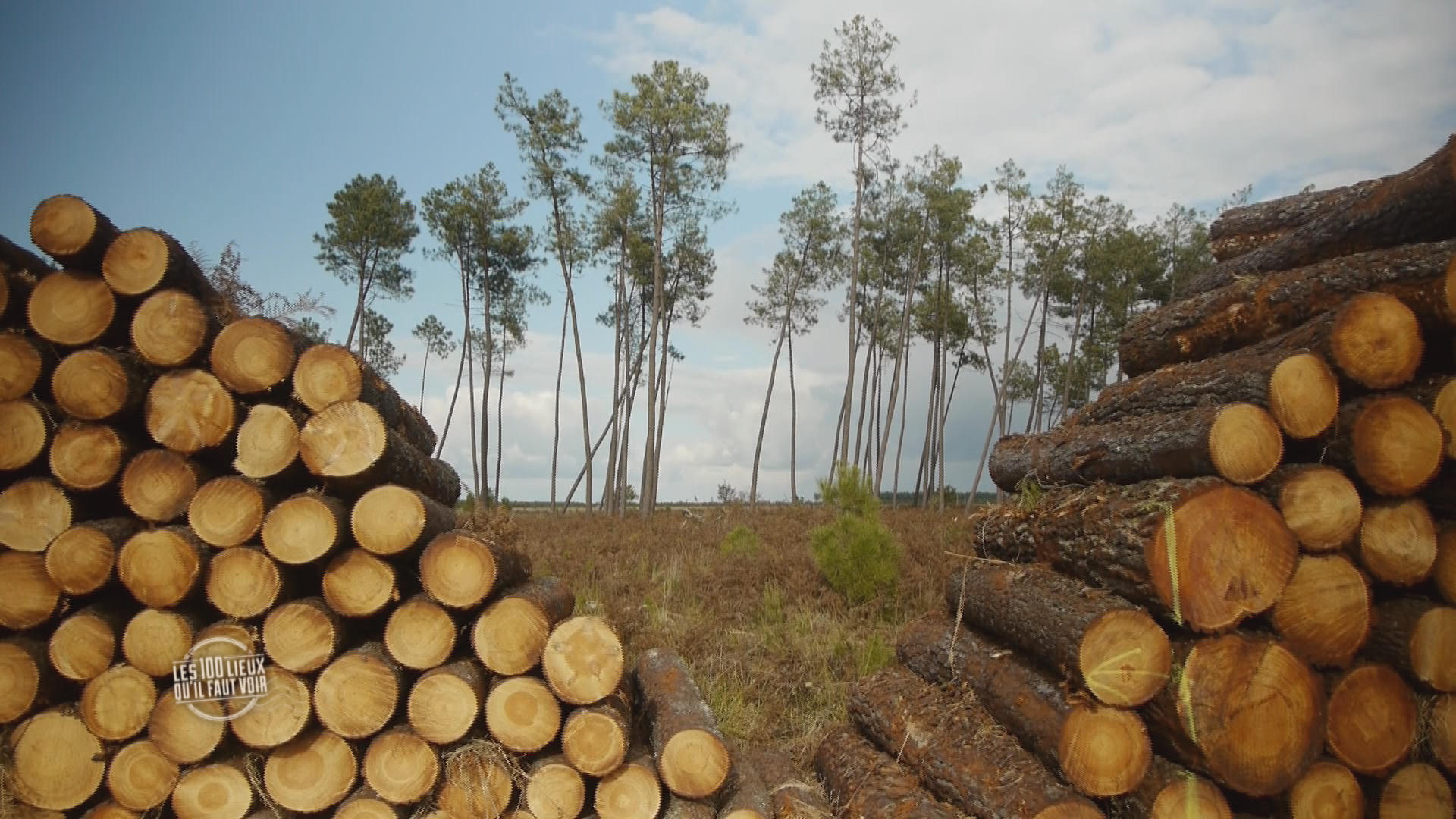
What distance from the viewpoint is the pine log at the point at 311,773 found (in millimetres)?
3955

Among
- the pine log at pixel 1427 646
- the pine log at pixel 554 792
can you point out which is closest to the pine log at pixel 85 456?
the pine log at pixel 554 792

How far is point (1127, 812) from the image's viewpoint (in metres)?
3.82

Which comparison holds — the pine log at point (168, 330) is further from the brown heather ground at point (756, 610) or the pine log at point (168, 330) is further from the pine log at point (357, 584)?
the brown heather ground at point (756, 610)

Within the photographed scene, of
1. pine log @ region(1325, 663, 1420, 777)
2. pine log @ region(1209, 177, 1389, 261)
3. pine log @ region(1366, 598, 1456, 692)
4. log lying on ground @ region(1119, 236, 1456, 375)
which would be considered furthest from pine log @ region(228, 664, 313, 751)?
pine log @ region(1209, 177, 1389, 261)

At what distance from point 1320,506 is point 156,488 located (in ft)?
18.8

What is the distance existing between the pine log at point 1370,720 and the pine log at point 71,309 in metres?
6.49

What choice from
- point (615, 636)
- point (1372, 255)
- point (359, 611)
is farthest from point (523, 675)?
point (1372, 255)

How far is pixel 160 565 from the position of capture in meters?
4.04

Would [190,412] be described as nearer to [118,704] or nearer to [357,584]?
[357,584]

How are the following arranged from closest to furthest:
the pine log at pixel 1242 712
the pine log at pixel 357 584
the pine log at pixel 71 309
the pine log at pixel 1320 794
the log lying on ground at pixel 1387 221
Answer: the pine log at pixel 1242 712
the pine log at pixel 1320 794
the pine log at pixel 357 584
the pine log at pixel 71 309
the log lying on ground at pixel 1387 221

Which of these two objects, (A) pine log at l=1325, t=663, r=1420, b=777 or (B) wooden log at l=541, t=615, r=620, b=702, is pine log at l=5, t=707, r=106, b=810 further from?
(A) pine log at l=1325, t=663, r=1420, b=777

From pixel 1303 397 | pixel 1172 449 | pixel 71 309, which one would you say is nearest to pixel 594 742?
pixel 1172 449

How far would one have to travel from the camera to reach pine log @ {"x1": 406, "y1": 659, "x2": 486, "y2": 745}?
3949 millimetres

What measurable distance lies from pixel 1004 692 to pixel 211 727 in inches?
160
